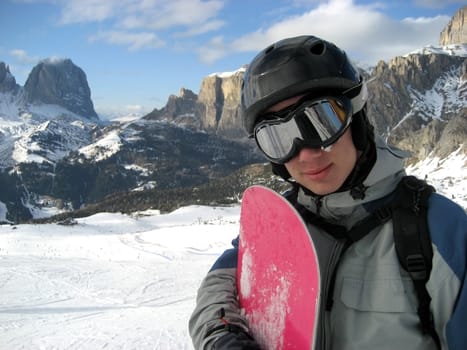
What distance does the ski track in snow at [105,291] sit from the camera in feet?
29.6

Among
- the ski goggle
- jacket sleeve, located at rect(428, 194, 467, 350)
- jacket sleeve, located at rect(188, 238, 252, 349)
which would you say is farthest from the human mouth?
jacket sleeve, located at rect(188, 238, 252, 349)

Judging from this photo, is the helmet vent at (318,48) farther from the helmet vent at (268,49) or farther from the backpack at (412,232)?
the backpack at (412,232)

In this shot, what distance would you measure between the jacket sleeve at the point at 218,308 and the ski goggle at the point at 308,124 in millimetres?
876

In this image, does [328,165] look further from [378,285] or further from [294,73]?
[378,285]

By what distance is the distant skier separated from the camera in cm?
186

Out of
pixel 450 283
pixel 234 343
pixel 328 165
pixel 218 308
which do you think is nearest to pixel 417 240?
pixel 450 283

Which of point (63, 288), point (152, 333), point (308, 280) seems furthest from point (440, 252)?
point (63, 288)

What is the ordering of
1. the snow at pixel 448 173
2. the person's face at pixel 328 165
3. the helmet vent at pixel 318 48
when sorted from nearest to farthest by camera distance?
1. the person's face at pixel 328 165
2. the helmet vent at pixel 318 48
3. the snow at pixel 448 173

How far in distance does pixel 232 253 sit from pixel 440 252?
4.62 feet

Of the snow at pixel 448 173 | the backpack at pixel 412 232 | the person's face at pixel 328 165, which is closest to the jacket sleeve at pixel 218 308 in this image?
the backpack at pixel 412 232

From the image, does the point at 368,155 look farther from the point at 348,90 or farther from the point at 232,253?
the point at 232,253

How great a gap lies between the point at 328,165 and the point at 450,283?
83 cm

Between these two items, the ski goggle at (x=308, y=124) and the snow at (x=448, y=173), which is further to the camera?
the snow at (x=448, y=173)

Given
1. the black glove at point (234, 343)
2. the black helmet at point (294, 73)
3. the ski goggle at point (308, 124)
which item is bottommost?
the black glove at point (234, 343)
